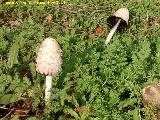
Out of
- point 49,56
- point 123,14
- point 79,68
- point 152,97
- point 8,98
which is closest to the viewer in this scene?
point 49,56

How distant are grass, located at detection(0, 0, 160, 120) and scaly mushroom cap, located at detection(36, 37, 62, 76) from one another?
542mm

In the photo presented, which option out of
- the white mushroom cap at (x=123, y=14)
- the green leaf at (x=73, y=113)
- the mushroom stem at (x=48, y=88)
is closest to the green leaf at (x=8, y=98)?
the mushroom stem at (x=48, y=88)

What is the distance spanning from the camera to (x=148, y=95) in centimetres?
397

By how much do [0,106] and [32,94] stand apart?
1.23ft

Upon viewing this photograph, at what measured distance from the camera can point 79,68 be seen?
456 centimetres

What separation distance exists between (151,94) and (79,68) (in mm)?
1010

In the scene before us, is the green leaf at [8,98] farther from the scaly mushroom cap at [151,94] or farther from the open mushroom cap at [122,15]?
the open mushroom cap at [122,15]

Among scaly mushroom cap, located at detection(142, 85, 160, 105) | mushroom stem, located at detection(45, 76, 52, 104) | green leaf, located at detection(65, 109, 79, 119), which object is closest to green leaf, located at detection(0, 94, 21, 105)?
mushroom stem, located at detection(45, 76, 52, 104)

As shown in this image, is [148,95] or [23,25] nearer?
[148,95]

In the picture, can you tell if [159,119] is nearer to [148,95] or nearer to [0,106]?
→ [148,95]

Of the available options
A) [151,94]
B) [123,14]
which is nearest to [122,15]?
[123,14]

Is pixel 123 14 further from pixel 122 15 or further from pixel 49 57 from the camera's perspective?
pixel 49 57

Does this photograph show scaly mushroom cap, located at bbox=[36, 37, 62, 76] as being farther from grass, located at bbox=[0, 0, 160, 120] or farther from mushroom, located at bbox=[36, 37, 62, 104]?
grass, located at bbox=[0, 0, 160, 120]

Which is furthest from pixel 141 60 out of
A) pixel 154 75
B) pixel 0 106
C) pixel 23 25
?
pixel 23 25
